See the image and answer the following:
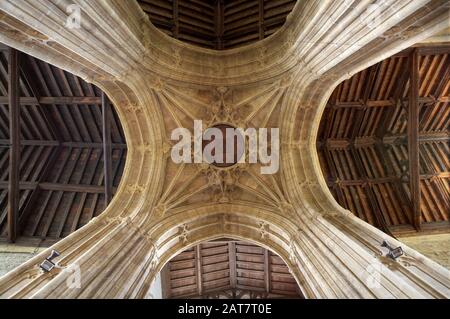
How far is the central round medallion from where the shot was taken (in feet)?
33.9

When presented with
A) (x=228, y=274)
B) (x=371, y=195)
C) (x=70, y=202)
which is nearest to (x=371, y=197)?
(x=371, y=195)

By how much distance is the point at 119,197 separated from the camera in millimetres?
8820

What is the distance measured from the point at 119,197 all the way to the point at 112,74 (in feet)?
11.3

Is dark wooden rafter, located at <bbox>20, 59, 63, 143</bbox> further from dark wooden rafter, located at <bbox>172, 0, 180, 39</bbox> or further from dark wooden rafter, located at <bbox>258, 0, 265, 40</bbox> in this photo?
dark wooden rafter, located at <bbox>258, 0, 265, 40</bbox>

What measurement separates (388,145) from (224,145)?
6.11 meters

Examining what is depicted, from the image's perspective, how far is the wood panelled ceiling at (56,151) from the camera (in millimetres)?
9570

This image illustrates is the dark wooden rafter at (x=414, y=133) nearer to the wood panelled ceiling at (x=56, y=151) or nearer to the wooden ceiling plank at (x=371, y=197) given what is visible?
the wooden ceiling plank at (x=371, y=197)

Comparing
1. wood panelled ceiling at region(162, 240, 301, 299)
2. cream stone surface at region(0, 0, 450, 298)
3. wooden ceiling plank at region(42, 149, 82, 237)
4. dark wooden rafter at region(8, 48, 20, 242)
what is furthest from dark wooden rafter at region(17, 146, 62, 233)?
wood panelled ceiling at region(162, 240, 301, 299)

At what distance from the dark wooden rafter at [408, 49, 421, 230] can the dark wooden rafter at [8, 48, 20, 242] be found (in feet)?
35.1

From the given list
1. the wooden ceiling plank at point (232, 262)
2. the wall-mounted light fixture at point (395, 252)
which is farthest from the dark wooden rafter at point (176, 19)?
the wall-mounted light fixture at point (395, 252)

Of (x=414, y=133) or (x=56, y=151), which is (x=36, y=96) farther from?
(x=414, y=133)

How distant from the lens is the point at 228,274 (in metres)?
12.7
